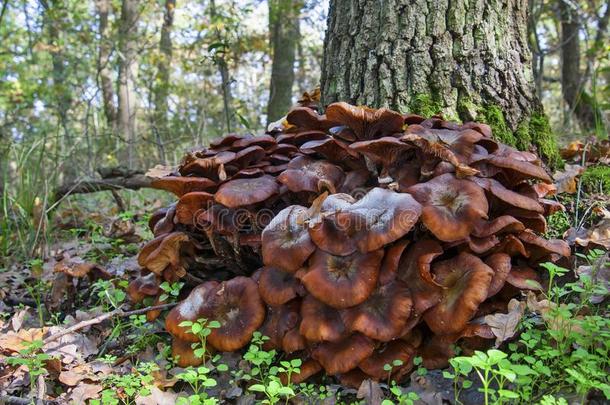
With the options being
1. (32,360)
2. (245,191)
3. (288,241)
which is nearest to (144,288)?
(32,360)

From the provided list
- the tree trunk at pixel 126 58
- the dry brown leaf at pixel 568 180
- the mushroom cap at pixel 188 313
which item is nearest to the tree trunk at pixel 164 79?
the tree trunk at pixel 126 58

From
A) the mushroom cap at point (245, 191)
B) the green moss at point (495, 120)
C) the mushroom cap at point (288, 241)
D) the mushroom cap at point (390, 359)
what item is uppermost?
the green moss at point (495, 120)

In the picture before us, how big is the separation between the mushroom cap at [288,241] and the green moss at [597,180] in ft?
8.22

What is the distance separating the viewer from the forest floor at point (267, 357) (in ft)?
7.29

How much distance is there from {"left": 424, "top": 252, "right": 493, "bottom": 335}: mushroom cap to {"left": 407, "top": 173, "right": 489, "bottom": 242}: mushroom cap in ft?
0.57

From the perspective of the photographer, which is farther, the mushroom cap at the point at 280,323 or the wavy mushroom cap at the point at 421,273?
the mushroom cap at the point at 280,323

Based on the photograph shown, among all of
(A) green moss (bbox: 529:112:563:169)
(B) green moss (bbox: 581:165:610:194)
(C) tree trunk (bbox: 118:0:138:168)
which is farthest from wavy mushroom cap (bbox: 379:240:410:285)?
(C) tree trunk (bbox: 118:0:138:168)

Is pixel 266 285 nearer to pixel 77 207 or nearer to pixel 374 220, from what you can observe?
pixel 374 220

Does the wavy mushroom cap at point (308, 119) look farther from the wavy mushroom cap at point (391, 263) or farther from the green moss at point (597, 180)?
the green moss at point (597, 180)

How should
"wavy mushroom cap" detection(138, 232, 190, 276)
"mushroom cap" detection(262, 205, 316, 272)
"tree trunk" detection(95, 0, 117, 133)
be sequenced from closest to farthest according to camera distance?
"mushroom cap" detection(262, 205, 316, 272)
"wavy mushroom cap" detection(138, 232, 190, 276)
"tree trunk" detection(95, 0, 117, 133)

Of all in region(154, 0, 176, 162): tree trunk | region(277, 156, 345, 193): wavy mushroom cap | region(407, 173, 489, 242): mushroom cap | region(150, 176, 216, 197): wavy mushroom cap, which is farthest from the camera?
region(154, 0, 176, 162): tree trunk

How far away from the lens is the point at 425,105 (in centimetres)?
366

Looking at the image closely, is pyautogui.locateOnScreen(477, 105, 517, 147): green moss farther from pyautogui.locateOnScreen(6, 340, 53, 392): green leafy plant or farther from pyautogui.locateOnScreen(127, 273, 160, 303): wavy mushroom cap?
pyautogui.locateOnScreen(6, 340, 53, 392): green leafy plant

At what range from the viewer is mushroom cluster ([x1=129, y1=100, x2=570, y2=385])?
2455 mm
